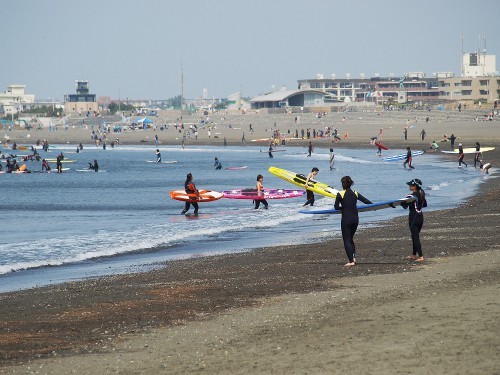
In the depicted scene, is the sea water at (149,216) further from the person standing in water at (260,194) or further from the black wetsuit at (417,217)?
the black wetsuit at (417,217)

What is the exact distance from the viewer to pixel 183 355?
30.3ft

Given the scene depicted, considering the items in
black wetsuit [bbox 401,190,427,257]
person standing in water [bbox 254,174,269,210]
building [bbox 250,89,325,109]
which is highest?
building [bbox 250,89,325,109]

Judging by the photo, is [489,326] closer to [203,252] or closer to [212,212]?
[203,252]

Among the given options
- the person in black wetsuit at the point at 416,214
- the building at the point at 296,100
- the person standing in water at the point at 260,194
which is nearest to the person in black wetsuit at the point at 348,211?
the person in black wetsuit at the point at 416,214

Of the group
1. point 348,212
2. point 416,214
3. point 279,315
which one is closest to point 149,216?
point 348,212

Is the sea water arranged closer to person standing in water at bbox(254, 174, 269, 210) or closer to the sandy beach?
person standing in water at bbox(254, 174, 269, 210)

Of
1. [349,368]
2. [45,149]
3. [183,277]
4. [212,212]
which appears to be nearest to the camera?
[349,368]

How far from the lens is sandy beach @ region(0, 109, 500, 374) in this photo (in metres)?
8.64

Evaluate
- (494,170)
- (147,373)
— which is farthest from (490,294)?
(494,170)

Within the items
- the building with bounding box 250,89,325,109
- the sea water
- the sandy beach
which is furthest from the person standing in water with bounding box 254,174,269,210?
the building with bounding box 250,89,325,109

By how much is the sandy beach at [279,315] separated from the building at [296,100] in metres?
159

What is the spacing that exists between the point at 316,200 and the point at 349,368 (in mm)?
26652

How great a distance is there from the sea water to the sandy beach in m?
2.54

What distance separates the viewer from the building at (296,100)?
178 m
